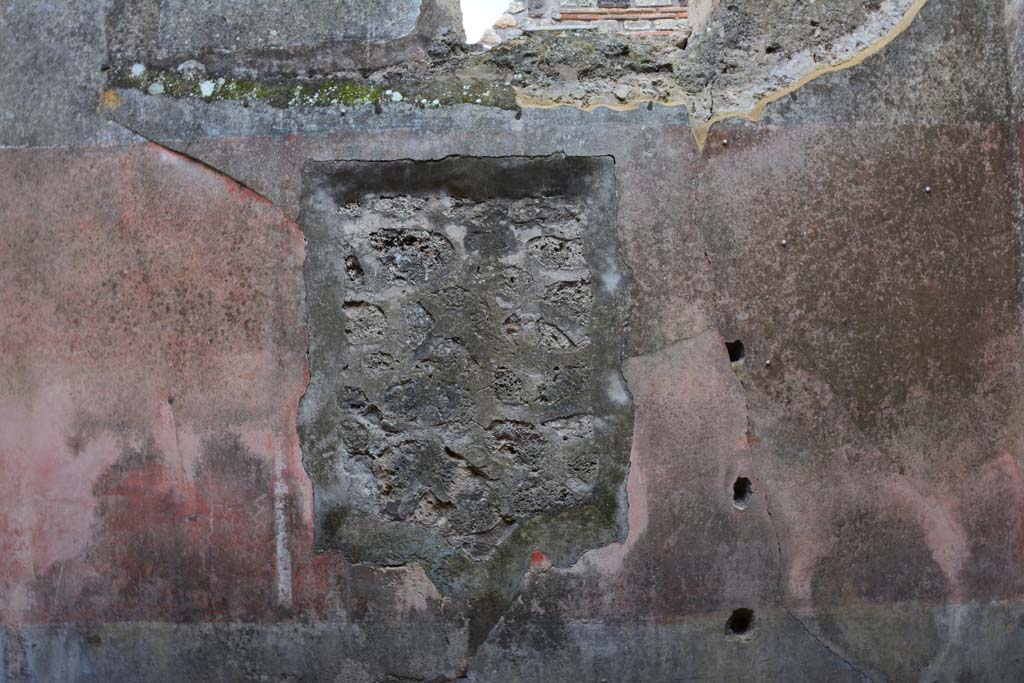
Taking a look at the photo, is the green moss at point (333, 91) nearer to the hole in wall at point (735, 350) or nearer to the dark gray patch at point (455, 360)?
the dark gray patch at point (455, 360)

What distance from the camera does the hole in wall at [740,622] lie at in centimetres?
271

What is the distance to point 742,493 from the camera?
271cm

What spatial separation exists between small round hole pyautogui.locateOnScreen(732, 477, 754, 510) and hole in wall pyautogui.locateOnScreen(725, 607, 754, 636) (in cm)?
35

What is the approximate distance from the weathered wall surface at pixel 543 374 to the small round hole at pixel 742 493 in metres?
0.02

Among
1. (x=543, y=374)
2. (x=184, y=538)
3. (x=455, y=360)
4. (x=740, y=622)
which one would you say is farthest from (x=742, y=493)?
(x=184, y=538)

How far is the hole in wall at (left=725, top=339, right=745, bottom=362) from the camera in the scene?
2.70m

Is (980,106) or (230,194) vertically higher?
(980,106)

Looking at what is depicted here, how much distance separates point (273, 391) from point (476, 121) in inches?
44.6

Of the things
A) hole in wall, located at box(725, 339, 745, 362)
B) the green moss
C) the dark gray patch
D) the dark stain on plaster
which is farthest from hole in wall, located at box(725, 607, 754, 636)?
the green moss

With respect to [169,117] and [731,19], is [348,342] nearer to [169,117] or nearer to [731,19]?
[169,117]

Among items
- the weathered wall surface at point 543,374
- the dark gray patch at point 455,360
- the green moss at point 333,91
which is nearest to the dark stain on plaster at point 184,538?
the weathered wall surface at point 543,374

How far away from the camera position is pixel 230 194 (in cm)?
274

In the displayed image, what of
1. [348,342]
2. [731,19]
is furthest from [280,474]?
[731,19]

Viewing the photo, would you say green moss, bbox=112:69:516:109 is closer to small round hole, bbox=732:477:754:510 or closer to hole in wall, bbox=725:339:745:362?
hole in wall, bbox=725:339:745:362
